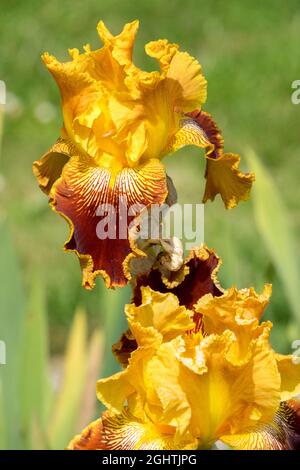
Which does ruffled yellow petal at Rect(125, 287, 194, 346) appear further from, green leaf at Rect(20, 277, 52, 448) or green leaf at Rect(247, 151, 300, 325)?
green leaf at Rect(247, 151, 300, 325)

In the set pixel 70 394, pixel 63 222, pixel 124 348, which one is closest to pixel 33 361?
pixel 70 394

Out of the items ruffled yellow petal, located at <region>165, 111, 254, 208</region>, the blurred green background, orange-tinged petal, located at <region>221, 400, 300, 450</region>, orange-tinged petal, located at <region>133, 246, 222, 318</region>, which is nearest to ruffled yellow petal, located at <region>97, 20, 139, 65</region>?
ruffled yellow petal, located at <region>165, 111, 254, 208</region>

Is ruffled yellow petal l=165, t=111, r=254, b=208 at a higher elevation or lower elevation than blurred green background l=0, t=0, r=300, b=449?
lower

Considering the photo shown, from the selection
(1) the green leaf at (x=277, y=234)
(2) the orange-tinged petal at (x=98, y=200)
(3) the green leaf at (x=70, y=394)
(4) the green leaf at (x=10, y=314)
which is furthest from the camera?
(1) the green leaf at (x=277, y=234)

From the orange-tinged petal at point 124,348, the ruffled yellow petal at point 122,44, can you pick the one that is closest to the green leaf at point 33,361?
the orange-tinged petal at point 124,348

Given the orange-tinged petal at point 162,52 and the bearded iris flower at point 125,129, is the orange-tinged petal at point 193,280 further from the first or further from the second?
the orange-tinged petal at point 162,52

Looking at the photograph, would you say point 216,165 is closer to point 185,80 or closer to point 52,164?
point 185,80

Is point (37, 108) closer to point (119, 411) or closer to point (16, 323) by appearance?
point (16, 323)
